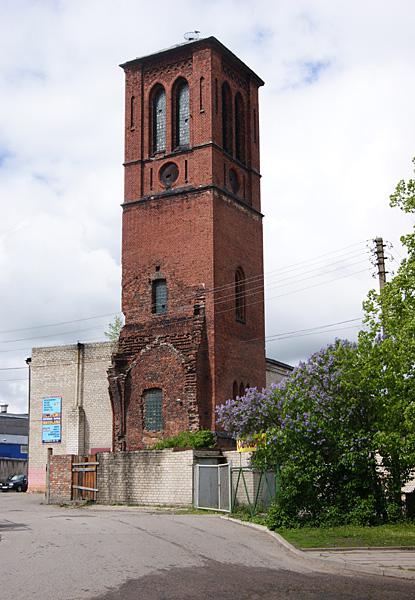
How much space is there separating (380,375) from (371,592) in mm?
7764

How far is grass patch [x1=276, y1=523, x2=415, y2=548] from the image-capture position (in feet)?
54.1

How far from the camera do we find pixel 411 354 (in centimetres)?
1728

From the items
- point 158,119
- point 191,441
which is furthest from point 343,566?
point 158,119

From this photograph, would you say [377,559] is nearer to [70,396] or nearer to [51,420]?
[70,396]

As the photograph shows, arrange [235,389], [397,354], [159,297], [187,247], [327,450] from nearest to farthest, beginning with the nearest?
[397,354]
[327,450]
[235,389]
[187,247]
[159,297]

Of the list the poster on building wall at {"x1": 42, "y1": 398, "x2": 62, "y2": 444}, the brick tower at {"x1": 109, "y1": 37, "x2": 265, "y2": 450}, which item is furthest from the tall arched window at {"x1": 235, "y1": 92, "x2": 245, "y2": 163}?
the poster on building wall at {"x1": 42, "y1": 398, "x2": 62, "y2": 444}

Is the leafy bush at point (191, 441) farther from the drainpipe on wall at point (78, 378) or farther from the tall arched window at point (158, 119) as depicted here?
the drainpipe on wall at point (78, 378)

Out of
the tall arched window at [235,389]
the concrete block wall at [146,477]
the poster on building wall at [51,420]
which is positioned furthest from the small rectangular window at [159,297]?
the poster on building wall at [51,420]

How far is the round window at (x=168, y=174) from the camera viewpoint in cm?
3581

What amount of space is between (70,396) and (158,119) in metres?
18.0

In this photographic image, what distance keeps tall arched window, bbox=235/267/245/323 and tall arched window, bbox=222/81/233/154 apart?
5684mm

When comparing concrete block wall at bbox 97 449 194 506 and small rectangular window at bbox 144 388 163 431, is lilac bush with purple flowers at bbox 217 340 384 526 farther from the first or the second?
small rectangular window at bbox 144 388 163 431

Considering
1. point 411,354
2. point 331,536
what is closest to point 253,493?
point 331,536

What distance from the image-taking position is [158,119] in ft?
122
